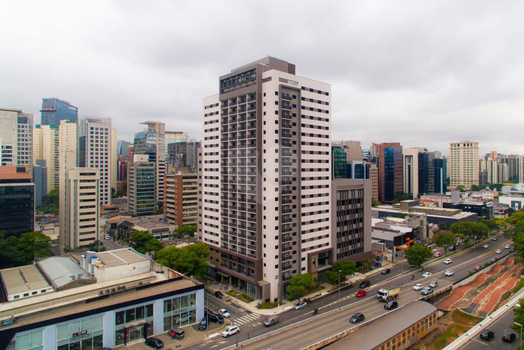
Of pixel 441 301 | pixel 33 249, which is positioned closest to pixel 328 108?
pixel 441 301

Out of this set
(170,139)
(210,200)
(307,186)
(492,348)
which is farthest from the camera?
(170,139)

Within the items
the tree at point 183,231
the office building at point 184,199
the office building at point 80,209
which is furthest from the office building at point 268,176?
the office building at point 184,199

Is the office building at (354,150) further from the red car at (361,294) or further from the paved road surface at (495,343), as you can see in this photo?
the paved road surface at (495,343)

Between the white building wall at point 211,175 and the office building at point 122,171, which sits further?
the office building at point 122,171

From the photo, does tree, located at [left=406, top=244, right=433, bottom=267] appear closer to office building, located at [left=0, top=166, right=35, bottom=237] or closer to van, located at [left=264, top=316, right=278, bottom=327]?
van, located at [left=264, top=316, right=278, bottom=327]

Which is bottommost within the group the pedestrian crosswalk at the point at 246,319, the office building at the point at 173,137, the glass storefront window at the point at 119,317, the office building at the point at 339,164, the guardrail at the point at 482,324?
the pedestrian crosswalk at the point at 246,319

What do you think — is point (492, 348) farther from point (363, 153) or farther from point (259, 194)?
point (363, 153)
